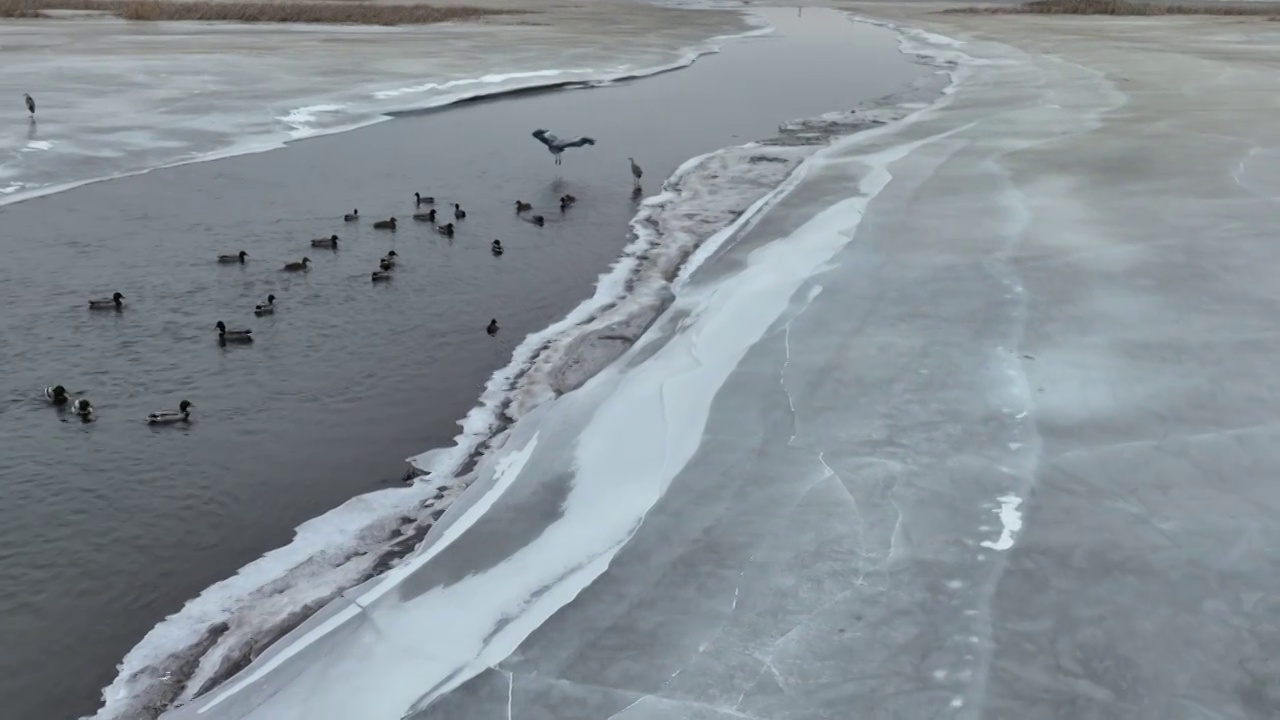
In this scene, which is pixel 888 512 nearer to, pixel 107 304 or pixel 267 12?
pixel 107 304

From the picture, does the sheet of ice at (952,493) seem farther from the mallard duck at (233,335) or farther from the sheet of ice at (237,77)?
the sheet of ice at (237,77)

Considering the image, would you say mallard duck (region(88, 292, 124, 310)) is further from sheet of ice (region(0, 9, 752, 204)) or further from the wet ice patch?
the wet ice patch

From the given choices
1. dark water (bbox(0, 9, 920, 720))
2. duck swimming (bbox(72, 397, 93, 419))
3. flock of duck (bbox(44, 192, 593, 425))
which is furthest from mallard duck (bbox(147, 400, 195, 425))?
duck swimming (bbox(72, 397, 93, 419))

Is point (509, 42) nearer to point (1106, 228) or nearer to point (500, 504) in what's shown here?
point (1106, 228)

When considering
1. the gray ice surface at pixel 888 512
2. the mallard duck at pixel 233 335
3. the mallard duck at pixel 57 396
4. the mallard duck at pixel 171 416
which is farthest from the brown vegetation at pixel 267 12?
the mallard duck at pixel 171 416

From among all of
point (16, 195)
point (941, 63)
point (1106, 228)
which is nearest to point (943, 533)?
point (1106, 228)

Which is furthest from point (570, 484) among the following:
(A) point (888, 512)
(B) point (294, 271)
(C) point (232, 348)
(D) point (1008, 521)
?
(B) point (294, 271)
